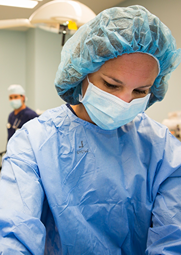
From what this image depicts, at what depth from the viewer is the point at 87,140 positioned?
90 centimetres

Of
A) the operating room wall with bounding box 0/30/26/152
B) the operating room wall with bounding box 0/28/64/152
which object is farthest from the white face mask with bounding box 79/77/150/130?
the operating room wall with bounding box 0/30/26/152

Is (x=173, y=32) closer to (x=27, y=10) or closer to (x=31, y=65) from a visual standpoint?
(x=27, y=10)

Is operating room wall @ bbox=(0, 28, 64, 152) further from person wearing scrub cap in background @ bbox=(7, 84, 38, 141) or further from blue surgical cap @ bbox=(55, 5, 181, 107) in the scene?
blue surgical cap @ bbox=(55, 5, 181, 107)

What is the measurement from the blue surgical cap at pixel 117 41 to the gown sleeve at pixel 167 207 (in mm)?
348

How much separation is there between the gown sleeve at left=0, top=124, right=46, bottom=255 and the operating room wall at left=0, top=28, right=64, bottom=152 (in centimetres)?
418

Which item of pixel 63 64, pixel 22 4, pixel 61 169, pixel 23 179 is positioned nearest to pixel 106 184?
pixel 61 169

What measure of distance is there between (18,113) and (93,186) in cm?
274

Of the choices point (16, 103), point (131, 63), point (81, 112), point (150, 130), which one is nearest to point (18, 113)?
point (16, 103)

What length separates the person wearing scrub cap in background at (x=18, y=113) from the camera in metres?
3.24

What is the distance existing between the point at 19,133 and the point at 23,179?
0.20 m

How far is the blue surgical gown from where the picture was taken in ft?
2.44

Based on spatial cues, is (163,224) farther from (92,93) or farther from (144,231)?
(92,93)

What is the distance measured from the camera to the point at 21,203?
26.5 inches

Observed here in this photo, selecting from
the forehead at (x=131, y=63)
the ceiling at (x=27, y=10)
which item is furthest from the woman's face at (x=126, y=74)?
the ceiling at (x=27, y=10)
